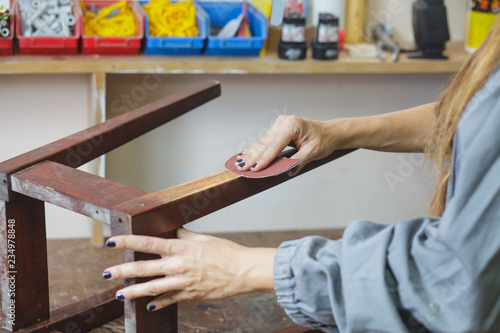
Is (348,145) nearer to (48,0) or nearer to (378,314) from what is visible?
(378,314)

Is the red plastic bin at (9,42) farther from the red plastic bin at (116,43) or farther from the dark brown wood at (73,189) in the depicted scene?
the dark brown wood at (73,189)

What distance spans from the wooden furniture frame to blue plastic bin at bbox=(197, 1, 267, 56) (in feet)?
2.25

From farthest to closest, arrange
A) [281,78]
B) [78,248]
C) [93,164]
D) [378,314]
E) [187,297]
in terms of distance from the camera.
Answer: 1. [281,78]
2. [93,164]
3. [78,248]
4. [187,297]
5. [378,314]

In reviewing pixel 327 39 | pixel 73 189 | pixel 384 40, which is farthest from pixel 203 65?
pixel 73 189

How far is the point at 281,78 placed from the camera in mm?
2051

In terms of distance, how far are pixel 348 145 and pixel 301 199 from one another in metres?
1.11

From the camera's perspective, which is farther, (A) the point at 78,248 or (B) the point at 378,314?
(A) the point at 78,248

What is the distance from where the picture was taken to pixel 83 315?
105 cm

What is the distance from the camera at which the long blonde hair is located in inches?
27.3

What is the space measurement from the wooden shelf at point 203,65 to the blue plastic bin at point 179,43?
27 millimetres

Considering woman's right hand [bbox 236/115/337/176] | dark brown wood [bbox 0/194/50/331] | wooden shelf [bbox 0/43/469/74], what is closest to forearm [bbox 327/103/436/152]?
woman's right hand [bbox 236/115/337/176]

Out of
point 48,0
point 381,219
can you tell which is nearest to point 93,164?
point 48,0

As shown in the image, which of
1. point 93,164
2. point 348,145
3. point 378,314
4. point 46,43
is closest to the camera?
point 378,314

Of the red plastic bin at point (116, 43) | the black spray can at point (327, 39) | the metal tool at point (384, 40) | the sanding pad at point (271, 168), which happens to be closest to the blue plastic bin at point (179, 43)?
the red plastic bin at point (116, 43)
